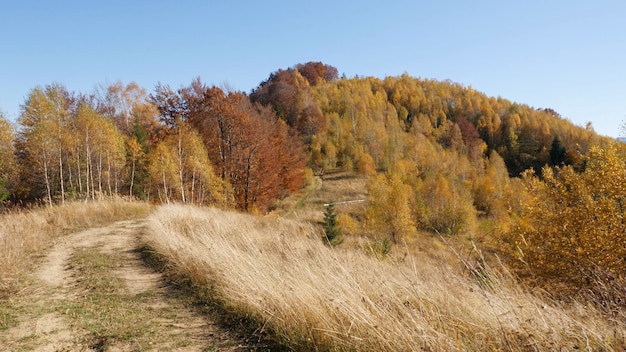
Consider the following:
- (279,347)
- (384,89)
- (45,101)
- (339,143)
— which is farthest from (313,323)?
(384,89)

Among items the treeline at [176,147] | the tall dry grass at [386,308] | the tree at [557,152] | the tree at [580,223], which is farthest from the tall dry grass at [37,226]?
the tree at [557,152]

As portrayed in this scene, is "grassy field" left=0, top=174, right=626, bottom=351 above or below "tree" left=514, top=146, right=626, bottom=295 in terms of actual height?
above

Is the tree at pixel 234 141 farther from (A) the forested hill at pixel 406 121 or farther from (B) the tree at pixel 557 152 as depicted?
(B) the tree at pixel 557 152

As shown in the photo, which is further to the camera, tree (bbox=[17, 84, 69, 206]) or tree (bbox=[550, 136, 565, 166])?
tree (bbox=[550, 136, 565, 166])

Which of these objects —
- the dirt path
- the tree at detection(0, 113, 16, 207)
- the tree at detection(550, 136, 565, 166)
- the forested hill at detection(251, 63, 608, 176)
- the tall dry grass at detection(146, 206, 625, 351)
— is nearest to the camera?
the tall dry grass at detection(146, 206, 625, 351)

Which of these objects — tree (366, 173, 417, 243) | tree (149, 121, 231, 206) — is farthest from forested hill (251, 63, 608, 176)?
tree (149, 121, 231, 206)

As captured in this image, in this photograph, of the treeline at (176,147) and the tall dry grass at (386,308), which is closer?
the tall dry grass at (386,308)

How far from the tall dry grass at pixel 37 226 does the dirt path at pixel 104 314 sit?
324mm

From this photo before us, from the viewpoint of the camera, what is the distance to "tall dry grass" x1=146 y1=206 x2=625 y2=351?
2.47 m

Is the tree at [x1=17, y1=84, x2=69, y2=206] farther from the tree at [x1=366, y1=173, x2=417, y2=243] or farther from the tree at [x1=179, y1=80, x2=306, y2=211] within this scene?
the tree at [x1=366, y1=173, x2=417, y2=243]

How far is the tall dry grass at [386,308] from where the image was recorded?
2.47 meters

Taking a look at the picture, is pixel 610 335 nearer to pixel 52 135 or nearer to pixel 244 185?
pixel 244 185

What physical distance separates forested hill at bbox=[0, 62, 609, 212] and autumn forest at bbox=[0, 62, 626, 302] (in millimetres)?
156

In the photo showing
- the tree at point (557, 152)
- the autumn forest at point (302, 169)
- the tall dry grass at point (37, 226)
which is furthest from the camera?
the tree at point (557, 152)
